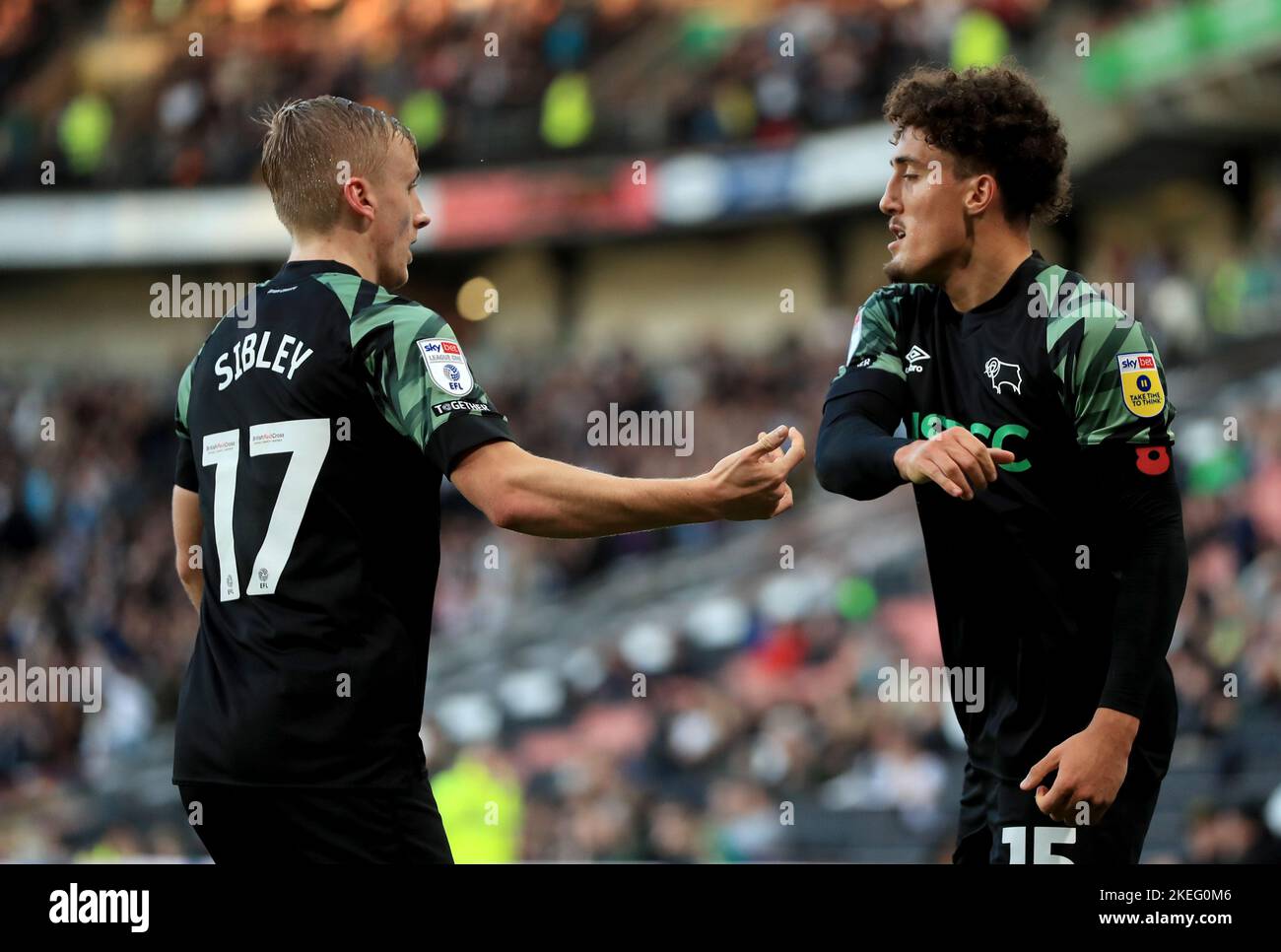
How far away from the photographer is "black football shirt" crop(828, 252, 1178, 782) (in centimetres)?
366

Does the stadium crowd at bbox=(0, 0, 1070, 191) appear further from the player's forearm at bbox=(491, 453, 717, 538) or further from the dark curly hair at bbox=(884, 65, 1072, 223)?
the player's forearm at bbox=(491, 453, 717, 538)

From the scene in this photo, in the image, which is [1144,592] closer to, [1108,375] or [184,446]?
[1108,375]

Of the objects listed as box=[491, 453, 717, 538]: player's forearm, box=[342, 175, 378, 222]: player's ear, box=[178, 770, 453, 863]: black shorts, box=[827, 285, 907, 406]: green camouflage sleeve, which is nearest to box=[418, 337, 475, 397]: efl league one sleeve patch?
Result: box=[491, 453, 717, 538]: player's forearm

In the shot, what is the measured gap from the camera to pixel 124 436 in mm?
20188

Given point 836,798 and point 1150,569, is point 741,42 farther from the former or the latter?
point 1150,569

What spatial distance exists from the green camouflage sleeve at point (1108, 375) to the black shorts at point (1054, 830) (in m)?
0.79

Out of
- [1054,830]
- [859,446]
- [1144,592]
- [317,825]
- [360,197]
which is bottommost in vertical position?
[1054,830]

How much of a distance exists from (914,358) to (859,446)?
1.37ft

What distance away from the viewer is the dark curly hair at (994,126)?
3945 mm

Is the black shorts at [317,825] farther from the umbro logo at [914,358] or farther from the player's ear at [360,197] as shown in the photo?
the umbro logo at [914,358]

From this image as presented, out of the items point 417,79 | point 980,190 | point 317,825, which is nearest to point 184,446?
point 317,825

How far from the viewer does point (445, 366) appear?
10.7ft

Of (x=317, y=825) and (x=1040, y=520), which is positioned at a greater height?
(x=1040, y=520)

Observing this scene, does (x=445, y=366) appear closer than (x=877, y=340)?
Yes
